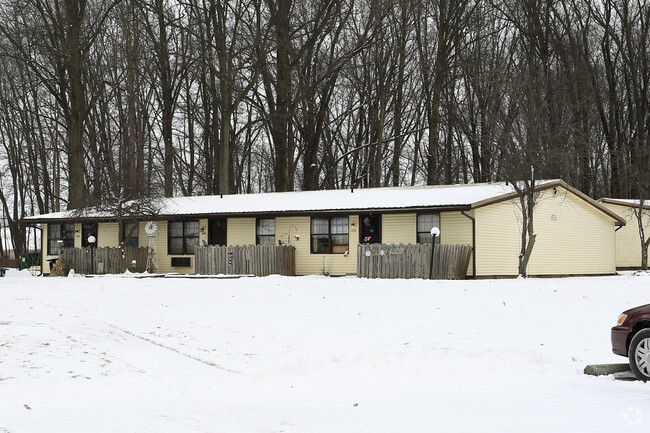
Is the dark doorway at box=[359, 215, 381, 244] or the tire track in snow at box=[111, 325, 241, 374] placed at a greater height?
the dark doorway at box=[359, 215, 381, 244]

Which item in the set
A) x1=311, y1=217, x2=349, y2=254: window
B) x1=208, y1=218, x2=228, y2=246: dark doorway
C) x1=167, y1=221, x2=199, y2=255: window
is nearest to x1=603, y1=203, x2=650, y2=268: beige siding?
x1=311, y1=217, x2=349, y2=254: window

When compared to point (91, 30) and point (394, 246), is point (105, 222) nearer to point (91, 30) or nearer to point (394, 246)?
point (91, 30)

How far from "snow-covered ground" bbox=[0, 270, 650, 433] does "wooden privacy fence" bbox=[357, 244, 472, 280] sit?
14.9 feet

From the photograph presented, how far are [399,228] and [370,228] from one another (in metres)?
1.30

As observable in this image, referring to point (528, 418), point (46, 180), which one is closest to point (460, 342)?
point (528, 418)

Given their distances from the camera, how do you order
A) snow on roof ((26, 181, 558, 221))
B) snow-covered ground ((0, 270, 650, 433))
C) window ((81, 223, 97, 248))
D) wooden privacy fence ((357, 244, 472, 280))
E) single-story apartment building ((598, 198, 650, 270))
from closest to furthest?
snow-covered ground ((0, 270, 650, 433)), wooden privacy fence ((357, 244, 472, 280)), snow on roof ((26, 181, 558, 221)), window ((81, 223, 97, 248)), single-story apartment building ((598, 198, 650, 270))

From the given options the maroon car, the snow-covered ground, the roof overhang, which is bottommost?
the snow-covered ground

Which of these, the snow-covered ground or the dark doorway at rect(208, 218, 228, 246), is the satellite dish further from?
the snow-covered ground

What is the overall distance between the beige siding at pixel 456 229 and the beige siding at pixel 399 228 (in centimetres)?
120

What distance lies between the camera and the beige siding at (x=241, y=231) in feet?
104

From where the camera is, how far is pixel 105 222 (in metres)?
34.3

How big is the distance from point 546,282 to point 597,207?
33.3 feet

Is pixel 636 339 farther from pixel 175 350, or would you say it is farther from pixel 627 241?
pixel 627 241

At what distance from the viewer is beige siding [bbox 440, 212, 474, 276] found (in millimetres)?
26953
